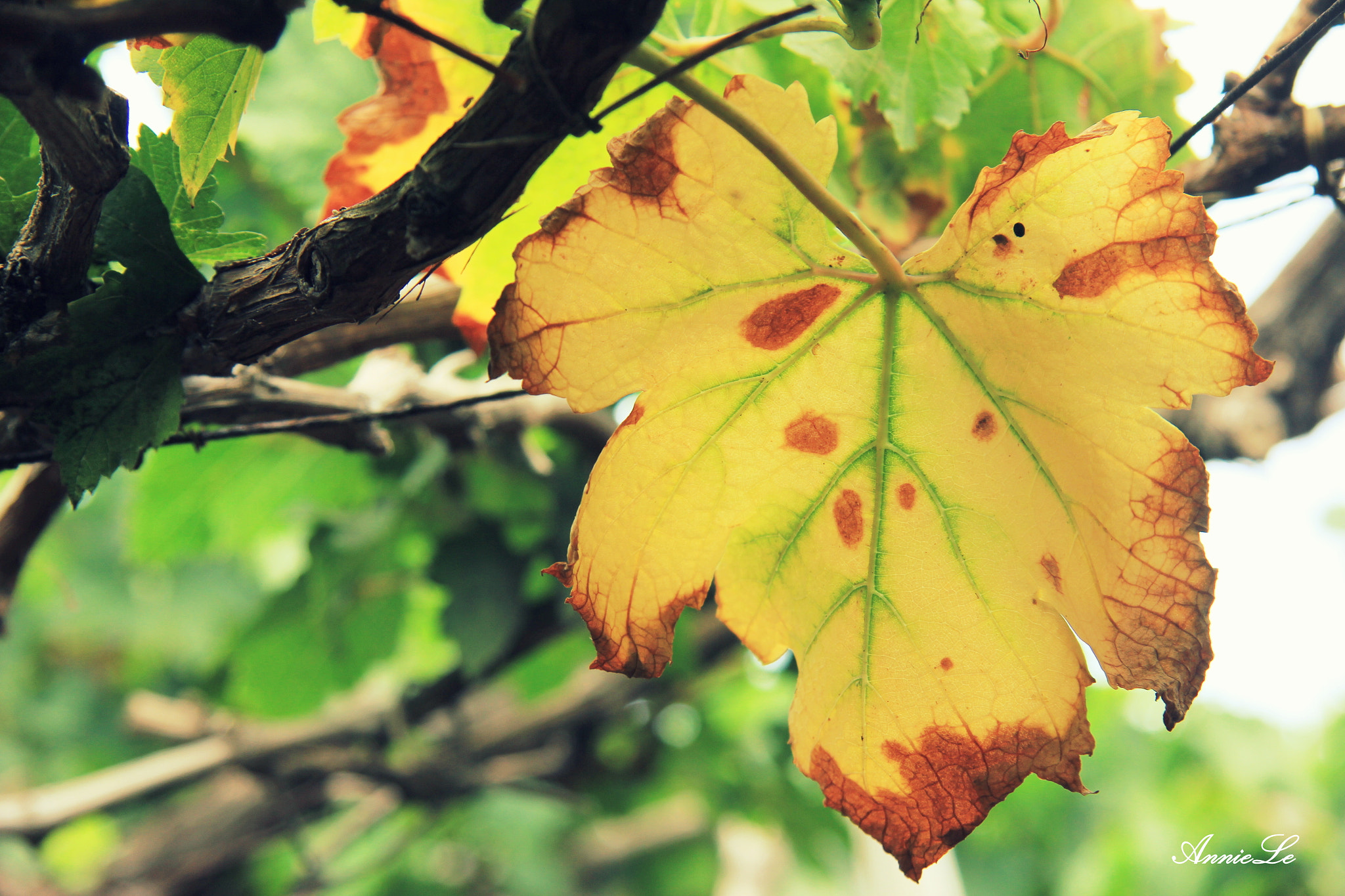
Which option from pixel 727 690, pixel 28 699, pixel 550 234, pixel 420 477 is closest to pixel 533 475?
pixel 420 477

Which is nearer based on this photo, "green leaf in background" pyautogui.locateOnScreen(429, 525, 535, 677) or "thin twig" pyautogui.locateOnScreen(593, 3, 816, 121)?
"thin twig" pyautogui.locateOnScreen(593, 3, 816, 121)

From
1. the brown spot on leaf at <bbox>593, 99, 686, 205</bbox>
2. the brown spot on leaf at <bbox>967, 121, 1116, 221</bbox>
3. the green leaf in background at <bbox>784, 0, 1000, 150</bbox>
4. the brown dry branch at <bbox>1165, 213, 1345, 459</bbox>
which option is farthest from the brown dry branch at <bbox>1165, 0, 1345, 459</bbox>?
the brown spot on leaf at <bbox>593, 99, 686, 205</bbox>

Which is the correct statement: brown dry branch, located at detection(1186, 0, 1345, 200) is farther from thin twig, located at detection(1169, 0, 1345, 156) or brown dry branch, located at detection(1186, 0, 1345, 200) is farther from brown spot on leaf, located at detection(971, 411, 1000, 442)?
brown spot on leaf, located at detection(971, 411, 1000, 442)

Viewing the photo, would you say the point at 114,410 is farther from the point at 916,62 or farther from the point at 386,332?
the point at 916,62

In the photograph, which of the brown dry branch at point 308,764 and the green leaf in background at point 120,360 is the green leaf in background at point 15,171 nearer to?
the green leaf in background at point 120,360

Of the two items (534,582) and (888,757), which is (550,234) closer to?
(888,757)

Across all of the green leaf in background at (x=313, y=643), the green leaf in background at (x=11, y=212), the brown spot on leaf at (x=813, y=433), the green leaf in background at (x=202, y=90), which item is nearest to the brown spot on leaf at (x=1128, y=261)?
→ the brown spot on leaf at (x=813, y=433)
